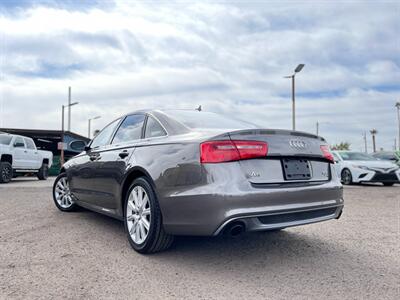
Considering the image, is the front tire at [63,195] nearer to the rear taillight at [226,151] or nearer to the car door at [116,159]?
the car door at [116,159]

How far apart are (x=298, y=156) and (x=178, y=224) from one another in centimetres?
124

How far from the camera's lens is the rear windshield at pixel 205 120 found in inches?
145

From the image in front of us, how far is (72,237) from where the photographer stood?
4.25 metres

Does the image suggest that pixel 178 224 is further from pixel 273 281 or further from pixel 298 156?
pixel 298 156

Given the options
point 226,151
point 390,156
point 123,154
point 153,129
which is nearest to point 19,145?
point 123,154

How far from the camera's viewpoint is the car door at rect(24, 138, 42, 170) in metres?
14.7

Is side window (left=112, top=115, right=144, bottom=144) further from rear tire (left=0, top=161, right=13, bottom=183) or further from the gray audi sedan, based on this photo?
rear tire (left=0, top=161, right=13, bottom=183)

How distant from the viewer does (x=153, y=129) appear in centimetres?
390

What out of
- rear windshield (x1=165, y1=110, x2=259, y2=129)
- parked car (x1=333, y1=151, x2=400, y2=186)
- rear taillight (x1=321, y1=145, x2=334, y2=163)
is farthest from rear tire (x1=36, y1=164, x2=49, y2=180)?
rear taillight (x1=321, y1=145, x2=334, y2=163)

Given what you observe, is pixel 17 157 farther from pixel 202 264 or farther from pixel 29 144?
pixel 202 264

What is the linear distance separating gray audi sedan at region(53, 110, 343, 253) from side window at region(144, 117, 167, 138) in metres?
0.01

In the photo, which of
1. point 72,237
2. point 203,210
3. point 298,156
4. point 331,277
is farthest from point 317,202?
point 72,237

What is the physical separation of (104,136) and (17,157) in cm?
1024

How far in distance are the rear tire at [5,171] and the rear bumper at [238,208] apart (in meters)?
11.4
